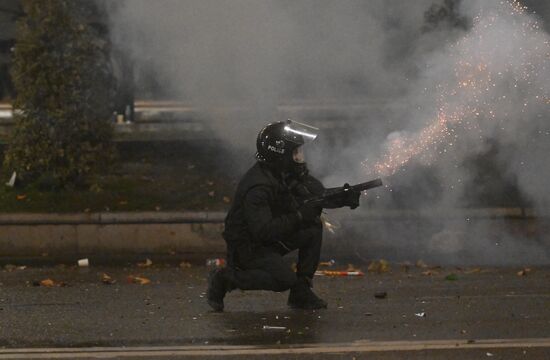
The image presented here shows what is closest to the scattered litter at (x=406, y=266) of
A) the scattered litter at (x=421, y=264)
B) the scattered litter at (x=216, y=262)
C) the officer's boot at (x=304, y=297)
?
the scattered litter at (x=421, y=264)

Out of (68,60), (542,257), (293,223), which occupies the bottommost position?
(542,257)

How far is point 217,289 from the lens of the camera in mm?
8586

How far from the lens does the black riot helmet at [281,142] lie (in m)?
8.36

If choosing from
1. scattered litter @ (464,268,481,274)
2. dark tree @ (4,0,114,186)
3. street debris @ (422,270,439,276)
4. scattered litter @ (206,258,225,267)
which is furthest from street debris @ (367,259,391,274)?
dark tree @ (4,0,114,186)

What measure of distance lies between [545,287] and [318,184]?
240 centimetres

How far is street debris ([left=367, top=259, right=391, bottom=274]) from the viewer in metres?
11.6

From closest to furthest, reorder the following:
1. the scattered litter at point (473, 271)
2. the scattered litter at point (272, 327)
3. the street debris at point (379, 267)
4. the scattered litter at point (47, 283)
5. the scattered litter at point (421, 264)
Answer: the scattered litter at point (272, 327), the scattered litter at point (47, 283), the scattered litter at point (473, 271), the street debris at point (379, 267), the scattered litter at point (421, 264)

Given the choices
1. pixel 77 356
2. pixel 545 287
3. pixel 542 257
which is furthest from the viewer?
pixel 542 257

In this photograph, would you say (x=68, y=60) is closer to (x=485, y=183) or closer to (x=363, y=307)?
(x=485, y=183)

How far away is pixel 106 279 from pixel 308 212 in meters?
3.43

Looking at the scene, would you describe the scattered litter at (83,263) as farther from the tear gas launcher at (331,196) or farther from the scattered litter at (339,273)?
the tear gas launcher at (331,196)

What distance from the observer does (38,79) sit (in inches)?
564

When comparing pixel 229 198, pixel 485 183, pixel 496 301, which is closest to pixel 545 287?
pixel 496 301

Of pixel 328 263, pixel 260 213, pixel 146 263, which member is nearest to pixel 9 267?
pixel 146 263
